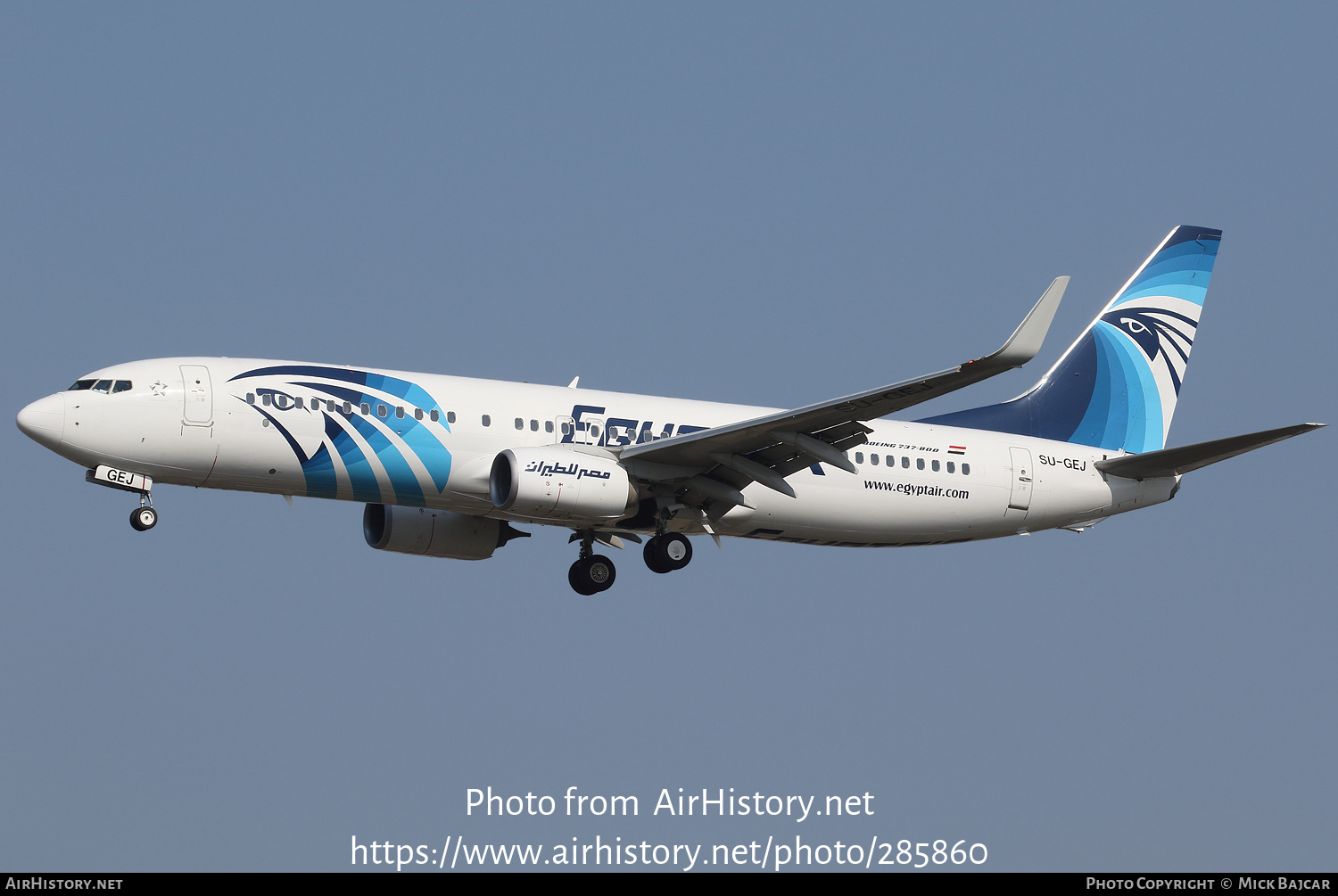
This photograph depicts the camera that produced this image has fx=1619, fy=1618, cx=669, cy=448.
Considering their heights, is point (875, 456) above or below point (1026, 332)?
above

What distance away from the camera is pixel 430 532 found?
3631 centimetres

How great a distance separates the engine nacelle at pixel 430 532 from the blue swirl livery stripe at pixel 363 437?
3.94m

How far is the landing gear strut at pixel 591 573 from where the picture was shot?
35.9 metres

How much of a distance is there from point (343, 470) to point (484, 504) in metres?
2.89

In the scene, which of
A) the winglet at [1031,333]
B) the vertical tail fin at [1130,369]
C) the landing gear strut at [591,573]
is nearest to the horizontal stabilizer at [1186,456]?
the vertical tail fin at [1130,369]

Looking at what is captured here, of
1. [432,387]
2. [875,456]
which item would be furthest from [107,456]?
[875,456]

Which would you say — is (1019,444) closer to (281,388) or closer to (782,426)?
(782,426)

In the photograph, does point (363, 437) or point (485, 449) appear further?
→ point (485, 449)

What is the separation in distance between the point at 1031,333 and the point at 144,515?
55.3 feet

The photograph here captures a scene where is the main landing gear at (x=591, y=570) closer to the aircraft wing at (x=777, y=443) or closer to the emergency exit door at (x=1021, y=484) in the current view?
the aircraft wing at (x=777, y=443)

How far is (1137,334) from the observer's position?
40906 mm

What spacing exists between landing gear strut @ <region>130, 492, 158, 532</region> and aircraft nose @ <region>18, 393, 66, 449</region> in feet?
6.16

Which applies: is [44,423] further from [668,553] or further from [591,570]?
[668,553]

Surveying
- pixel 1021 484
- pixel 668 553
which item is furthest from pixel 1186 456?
pixel 668 553
